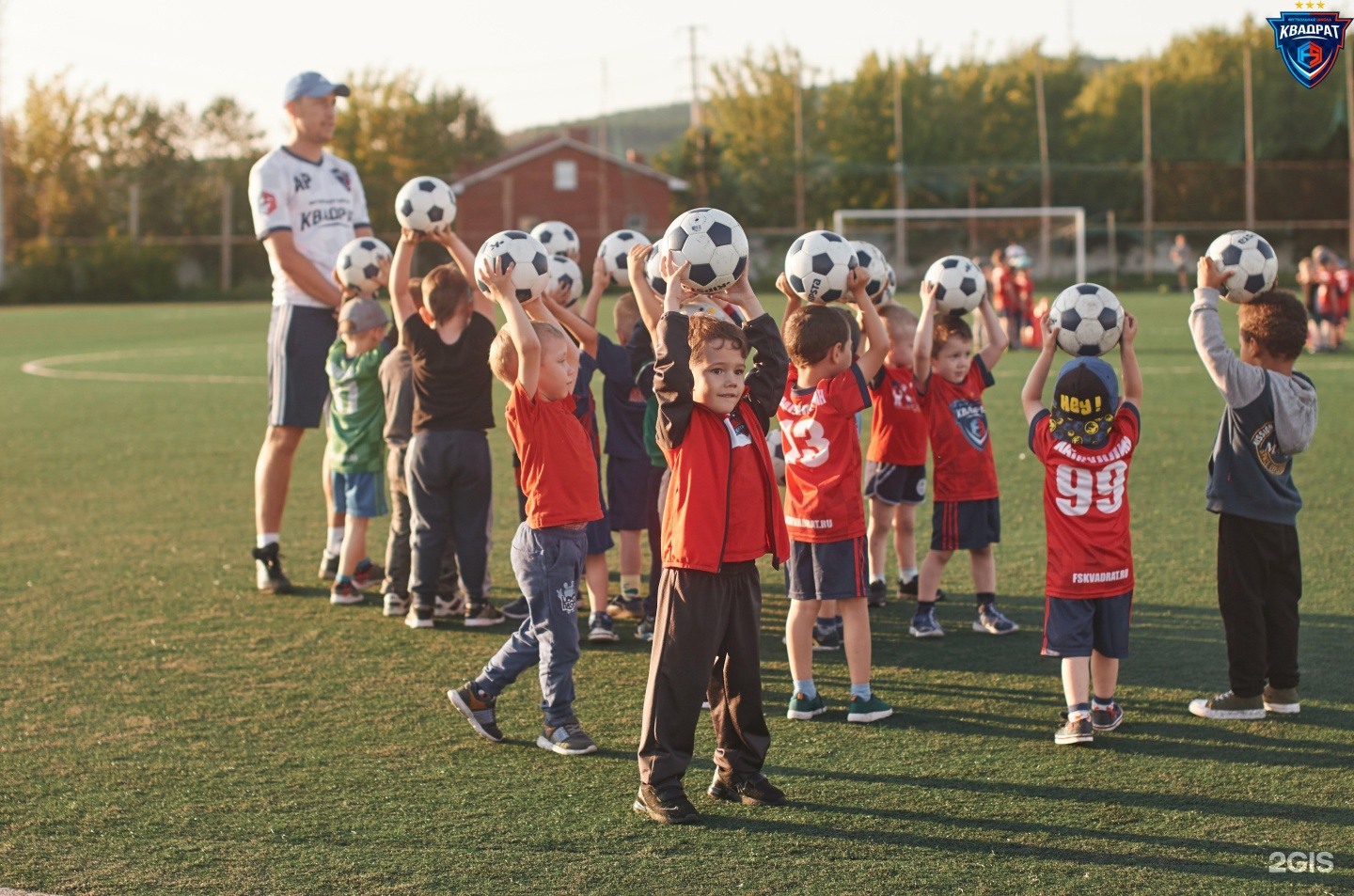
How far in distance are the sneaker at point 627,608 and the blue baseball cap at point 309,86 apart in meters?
3.19

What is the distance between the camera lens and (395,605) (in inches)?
252

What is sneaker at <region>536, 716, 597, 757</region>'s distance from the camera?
177 inches

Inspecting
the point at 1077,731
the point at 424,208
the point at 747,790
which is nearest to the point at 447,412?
the point at 424,208

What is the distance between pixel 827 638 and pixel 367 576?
2.60 meters

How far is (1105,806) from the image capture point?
3.96 metres

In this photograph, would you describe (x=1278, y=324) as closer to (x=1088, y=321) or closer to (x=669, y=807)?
(x=1088, y=321)

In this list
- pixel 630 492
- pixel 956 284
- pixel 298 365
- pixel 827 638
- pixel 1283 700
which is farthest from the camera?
pixel 298 365

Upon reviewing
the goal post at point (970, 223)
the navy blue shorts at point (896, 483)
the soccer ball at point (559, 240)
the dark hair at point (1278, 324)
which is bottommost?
the navy blue shorts at point (896, 483)

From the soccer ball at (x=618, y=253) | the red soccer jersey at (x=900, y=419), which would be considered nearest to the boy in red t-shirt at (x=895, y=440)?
the red soccer jersey at (x=900, y=419)

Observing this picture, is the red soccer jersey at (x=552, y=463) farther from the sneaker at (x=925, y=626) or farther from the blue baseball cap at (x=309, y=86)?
the blue baseball cap at (x=309, y=86)

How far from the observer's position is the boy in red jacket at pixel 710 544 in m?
3.91

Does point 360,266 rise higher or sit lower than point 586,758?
higher

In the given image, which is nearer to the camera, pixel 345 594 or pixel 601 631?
pixel 601 631

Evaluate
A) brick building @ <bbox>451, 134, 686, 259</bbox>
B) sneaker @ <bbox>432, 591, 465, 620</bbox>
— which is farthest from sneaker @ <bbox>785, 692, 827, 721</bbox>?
brick building @ <bbox>451, 134, 686, 259</bbox>
